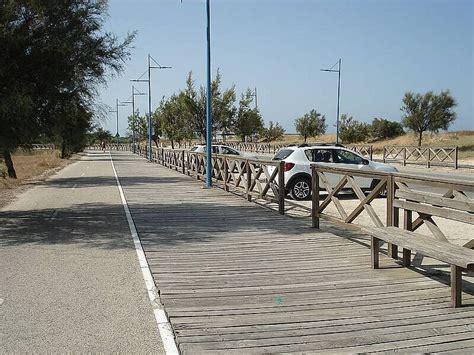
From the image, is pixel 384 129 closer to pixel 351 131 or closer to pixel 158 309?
pixel 351 131

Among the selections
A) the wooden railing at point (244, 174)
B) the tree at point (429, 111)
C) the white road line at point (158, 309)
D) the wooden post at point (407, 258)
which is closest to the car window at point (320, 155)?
the wooden railing at point (244, 174)

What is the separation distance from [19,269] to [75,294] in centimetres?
170

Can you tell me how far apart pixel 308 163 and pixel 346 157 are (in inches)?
49.5

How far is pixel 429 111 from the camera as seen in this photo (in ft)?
178

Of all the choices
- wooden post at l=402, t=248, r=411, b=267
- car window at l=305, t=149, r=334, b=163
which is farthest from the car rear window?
wooden post at l=402, t=248, r=411, b=267

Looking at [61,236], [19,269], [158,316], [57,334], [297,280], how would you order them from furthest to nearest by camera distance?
[61,236] → [19,269] → [297,280] → [158,316] → [57,334]

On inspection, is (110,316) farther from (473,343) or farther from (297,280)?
(473,343)

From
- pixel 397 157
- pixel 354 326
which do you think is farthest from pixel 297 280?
pixel 397 157

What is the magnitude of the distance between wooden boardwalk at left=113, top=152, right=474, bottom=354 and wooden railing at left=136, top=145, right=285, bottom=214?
104 inches

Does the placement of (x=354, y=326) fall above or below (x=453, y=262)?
below

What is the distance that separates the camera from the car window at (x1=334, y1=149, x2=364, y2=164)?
1691 centimetres

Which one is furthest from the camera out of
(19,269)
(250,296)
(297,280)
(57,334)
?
(19,269)

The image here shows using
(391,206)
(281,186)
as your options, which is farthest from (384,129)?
(391,206)

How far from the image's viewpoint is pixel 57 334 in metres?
4.92
